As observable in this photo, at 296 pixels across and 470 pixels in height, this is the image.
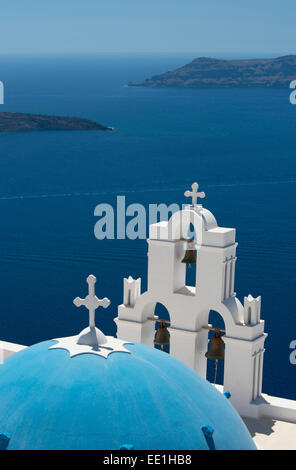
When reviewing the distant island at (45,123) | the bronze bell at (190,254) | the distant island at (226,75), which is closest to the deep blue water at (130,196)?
the distant island at (45,123)

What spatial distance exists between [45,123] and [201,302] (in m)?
77.3

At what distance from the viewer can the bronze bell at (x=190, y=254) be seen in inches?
394

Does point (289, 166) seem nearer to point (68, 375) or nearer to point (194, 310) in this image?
point (194, 310)

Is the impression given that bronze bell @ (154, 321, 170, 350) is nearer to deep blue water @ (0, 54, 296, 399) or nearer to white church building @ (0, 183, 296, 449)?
white church building @ (0, 183, 296, 449)

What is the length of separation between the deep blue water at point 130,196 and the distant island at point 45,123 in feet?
7.74

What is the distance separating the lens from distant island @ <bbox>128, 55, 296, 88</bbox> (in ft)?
464

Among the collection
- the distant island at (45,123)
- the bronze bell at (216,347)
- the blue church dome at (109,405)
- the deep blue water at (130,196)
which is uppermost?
the blue church dome at (109,405)

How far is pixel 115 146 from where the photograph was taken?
72.2 metres

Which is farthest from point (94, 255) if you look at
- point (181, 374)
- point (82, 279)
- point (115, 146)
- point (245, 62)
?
point (245, 62)

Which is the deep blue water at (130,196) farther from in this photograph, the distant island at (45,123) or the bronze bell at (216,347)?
the bronze bell at (216,347)

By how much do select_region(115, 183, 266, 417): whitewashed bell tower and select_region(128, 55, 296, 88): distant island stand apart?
132m

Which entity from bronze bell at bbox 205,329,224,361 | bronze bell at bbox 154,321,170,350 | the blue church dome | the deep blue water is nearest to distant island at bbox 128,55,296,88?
the deep blue water

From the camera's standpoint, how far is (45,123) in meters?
85.6

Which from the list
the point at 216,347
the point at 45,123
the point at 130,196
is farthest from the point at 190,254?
the point at 45,123
